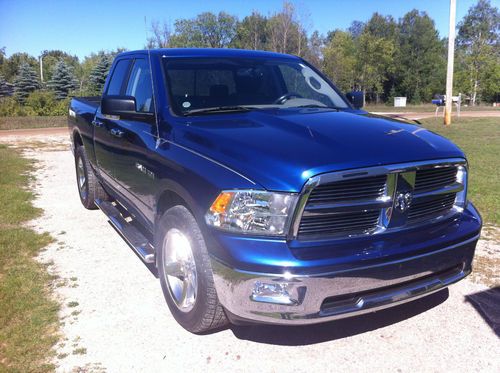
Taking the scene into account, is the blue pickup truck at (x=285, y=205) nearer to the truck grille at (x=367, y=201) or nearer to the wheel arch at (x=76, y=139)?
the truck grille at (x=367, y=201)

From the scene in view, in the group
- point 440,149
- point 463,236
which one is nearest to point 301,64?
point 440,149

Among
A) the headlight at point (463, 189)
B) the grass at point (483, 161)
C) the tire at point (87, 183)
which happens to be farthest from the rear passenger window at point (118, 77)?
the grass at point (483, 161)

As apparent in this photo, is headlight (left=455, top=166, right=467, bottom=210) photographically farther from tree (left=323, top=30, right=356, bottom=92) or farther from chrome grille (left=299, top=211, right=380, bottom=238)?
tree (left=323, top=30, right=356, bottom=92)

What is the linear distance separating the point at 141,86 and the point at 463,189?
2.77 metres

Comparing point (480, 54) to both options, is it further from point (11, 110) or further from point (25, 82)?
point (11, 110)

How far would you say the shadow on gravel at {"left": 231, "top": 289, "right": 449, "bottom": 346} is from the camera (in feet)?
10.2

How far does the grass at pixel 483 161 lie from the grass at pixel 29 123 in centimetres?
1705

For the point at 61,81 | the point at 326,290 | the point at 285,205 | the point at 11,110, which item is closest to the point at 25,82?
the point at 61,81

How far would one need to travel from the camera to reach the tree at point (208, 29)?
47.9m

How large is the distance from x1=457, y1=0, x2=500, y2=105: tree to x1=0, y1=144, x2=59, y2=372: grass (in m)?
60.0

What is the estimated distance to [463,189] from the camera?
315 cm

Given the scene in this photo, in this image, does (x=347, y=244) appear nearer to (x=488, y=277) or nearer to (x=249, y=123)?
(x=249, y=123)

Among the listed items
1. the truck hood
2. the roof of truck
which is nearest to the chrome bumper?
the truck hood

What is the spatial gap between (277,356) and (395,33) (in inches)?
2892
